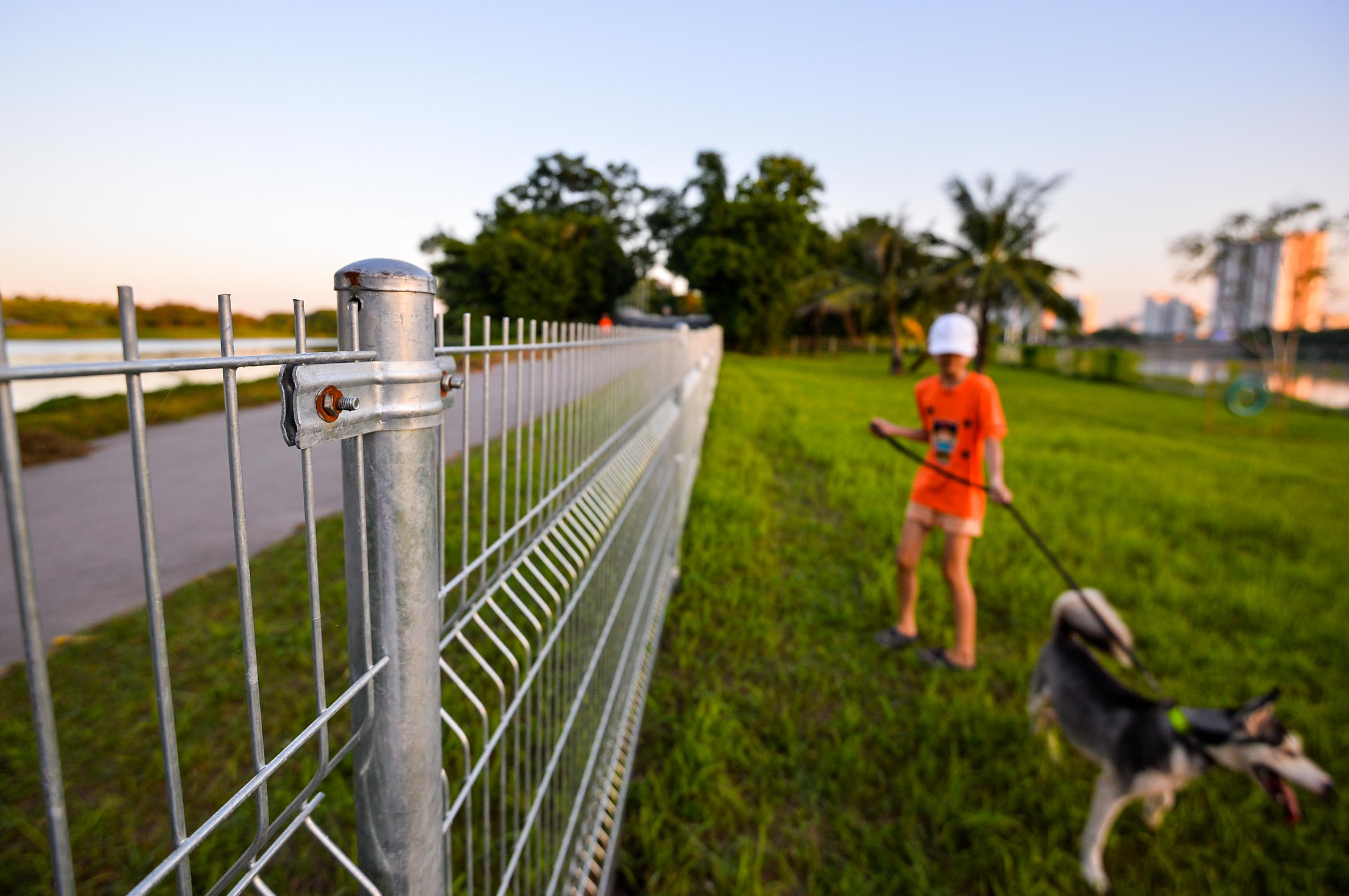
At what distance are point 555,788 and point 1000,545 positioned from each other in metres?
4.76

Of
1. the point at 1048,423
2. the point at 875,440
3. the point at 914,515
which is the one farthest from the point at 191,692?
the point at 1048,423

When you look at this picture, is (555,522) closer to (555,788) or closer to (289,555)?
(555,788)

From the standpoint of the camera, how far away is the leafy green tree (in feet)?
93.7

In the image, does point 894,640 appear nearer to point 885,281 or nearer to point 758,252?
point 885,281

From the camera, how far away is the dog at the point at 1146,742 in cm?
216

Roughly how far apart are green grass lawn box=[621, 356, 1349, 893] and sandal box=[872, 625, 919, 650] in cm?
9

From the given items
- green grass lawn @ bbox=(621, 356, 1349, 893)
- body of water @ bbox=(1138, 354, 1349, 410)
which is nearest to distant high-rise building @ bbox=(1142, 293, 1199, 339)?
body of water @ bbox=(1138, 354, 1349, 410)

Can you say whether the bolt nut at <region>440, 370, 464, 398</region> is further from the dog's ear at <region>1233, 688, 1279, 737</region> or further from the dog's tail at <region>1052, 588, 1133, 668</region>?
the dog's tail at <region>1052, 588, 1133, 668</region>

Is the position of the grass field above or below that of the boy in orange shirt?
below

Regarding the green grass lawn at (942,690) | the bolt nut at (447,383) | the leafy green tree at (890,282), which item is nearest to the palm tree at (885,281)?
the leafy green tree at (890,282)

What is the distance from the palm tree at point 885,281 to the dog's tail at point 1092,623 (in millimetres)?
25207

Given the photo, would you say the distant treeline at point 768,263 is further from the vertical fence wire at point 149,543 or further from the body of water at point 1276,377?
the vertical fence wire at point 149,543

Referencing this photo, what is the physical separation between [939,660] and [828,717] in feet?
2.72

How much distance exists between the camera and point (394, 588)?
2.56 feet
